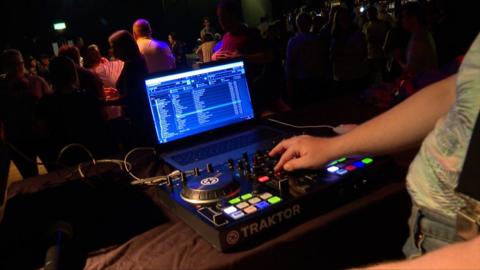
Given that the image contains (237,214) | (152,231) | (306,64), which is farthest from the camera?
(306,64)

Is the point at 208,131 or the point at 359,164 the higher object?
the point at 208,131

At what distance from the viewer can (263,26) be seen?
8.13 m

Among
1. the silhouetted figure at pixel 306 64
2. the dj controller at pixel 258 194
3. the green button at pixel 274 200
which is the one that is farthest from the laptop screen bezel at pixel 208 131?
the silhouetted figure at pixel 306 64

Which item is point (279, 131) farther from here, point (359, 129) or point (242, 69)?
point (359, 129)

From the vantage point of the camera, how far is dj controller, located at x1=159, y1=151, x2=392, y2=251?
2.75ft

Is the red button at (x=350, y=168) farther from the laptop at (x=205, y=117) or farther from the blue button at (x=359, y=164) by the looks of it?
the laptop at (x=205, y=117)

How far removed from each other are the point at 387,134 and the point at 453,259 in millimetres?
441

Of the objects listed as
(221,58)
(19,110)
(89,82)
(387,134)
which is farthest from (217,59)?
(19,110)

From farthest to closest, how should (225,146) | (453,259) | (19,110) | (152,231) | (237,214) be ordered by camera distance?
1. (19,110)
2. (225,146)
3. (152,231)
4. (237,214)
5. (453,259)

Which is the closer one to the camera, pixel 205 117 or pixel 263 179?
pixel 263 179

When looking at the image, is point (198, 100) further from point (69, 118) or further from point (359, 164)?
point (69, 118)

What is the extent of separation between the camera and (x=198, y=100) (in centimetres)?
138

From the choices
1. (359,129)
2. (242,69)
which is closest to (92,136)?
(242,69)

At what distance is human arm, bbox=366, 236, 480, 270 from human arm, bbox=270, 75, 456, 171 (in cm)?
41
